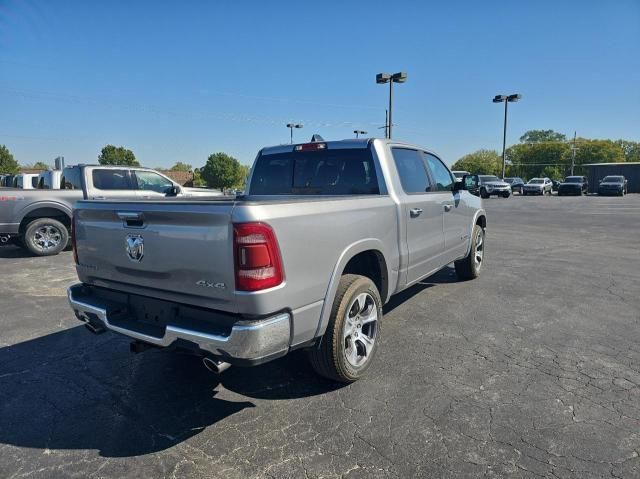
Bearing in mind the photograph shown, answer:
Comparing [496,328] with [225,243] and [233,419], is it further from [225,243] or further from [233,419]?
[225,243]

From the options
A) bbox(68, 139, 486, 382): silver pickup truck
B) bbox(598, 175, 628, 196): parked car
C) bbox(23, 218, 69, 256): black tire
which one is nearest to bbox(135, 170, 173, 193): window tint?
bbox(23, 218, 69, 256): black tire

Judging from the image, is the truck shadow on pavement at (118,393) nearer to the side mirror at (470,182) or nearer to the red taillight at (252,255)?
the red taillight at (252,255)

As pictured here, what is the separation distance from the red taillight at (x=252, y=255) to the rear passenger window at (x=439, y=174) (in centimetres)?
303

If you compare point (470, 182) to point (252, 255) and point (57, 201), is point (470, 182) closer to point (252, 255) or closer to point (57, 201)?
point (252, 255)

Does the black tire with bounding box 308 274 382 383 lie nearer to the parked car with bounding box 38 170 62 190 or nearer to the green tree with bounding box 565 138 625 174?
the parked car with bounding box 38 170 62 190

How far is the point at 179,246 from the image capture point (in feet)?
8.71

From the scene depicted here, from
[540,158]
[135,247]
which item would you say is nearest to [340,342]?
[135,247]

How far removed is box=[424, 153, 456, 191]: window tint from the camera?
5047mm

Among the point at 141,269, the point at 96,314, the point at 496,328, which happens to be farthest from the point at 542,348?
the point at 96,314

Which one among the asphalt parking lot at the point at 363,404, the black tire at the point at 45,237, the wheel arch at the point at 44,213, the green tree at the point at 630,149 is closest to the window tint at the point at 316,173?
the asphalt parking lot at the point at 363,404

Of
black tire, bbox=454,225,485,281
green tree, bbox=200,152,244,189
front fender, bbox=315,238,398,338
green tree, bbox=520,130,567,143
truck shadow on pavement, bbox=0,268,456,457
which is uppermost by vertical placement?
green tree, bbox=520,130,567,143

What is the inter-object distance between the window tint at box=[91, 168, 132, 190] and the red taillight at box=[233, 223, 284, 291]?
332 inches

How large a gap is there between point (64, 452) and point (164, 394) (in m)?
0.77

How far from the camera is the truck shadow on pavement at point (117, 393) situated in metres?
2.73
